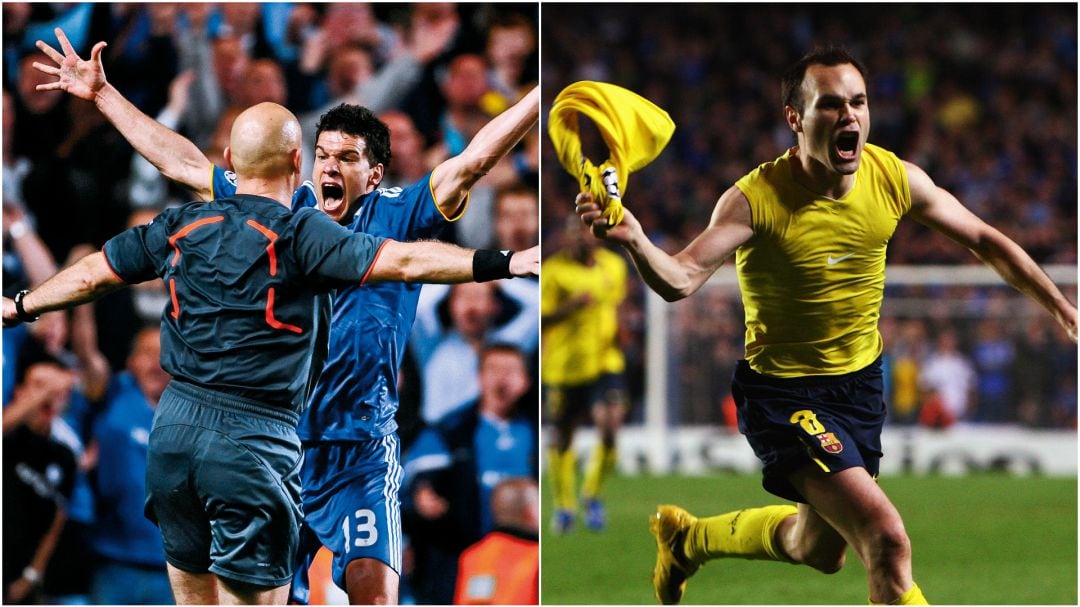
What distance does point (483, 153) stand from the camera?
426 centimetres

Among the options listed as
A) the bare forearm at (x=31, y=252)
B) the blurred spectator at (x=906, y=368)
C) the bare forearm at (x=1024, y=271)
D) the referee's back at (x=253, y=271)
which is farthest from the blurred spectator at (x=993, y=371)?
the referee's back at (x=253, y=271)

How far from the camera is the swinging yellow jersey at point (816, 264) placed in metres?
4.16

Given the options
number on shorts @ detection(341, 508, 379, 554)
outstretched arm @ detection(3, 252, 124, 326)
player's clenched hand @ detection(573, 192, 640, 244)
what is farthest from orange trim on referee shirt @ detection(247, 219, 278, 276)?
number on shorts @ detection(341, 508, 379, 554)

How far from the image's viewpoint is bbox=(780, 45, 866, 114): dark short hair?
4117 millimetres

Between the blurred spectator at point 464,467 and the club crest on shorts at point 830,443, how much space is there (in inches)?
74.5

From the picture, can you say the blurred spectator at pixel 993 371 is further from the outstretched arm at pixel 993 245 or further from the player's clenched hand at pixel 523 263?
the player's clenched hand at pixel 523 263

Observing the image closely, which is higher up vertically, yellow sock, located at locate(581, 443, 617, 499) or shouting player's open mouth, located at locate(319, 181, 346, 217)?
shouting player's open mouth, located at locate(319, 181, 346, 217)

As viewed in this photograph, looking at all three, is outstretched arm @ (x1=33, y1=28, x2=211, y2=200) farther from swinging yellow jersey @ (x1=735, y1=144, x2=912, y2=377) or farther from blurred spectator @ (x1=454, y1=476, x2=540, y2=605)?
blurred spectator @ (x1=454, y1=476, x2=540, y2=605)

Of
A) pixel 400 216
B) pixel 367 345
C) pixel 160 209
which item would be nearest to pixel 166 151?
pixel 400 216

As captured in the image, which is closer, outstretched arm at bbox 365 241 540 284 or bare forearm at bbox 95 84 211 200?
outstretched arm at bbox 365 241 540 284

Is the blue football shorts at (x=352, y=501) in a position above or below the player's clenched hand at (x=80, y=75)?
below

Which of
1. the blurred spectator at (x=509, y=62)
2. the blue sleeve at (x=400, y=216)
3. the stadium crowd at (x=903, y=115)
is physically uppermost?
the stadium crowd at (x=903, y=115)

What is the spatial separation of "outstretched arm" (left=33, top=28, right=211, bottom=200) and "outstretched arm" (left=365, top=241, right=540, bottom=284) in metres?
1.33

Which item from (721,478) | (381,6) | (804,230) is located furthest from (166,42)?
(721,478)
